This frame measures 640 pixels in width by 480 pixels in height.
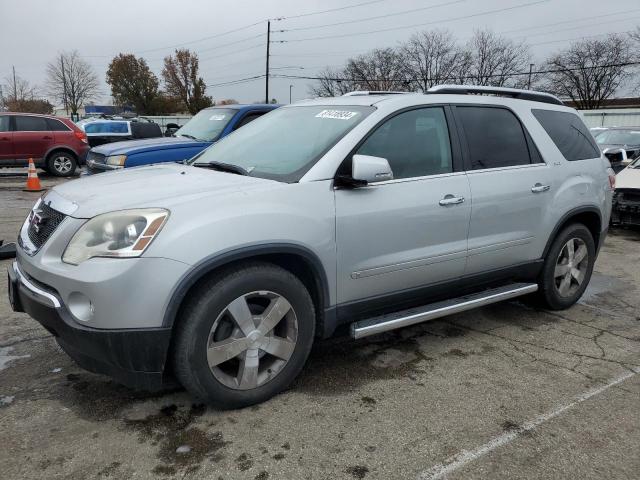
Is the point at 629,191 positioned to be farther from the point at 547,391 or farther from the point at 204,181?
the point at 204,181

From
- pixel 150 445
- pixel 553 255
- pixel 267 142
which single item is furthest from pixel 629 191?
pixel 150 445

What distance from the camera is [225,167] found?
3668 mm

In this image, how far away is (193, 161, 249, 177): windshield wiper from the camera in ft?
11.5

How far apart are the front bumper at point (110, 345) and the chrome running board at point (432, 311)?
1.20 m

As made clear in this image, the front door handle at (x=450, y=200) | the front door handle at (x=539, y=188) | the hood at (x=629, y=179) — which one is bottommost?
the hood at (x=629, y=179)

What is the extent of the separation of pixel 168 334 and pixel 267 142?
1681 mm

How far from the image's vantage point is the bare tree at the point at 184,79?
2901 inches

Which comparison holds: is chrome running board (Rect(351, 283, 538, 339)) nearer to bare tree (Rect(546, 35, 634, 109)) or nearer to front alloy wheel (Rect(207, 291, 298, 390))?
front alloy wheel (Rect(207, 291, 298, 390))

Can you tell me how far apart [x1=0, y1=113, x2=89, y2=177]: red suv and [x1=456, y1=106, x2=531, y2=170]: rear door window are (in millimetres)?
13658

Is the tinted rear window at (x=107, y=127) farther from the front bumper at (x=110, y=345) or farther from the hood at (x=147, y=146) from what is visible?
the front bumper at (x=110, y=345)

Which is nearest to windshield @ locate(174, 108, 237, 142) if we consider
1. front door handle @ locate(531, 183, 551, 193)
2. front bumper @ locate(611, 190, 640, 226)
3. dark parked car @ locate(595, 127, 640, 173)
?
A: front door handle @ locate(531, 183, 551, 193)

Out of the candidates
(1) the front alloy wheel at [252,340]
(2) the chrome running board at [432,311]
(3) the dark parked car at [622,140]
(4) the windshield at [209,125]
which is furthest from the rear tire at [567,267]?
(3) the dark parked car at [622,140]

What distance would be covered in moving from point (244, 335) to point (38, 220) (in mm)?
1368

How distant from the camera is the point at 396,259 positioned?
3498 mm
